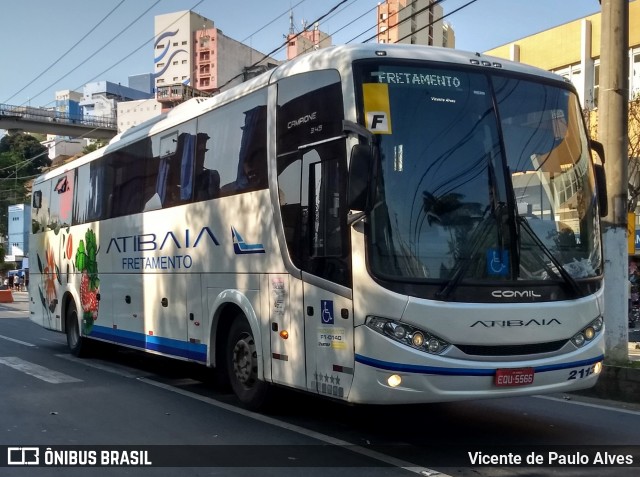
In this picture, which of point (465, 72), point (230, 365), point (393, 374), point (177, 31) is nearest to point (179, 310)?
point (230, 365)

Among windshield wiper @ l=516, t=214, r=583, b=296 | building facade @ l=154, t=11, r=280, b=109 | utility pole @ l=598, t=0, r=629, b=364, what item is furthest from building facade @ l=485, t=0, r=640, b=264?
building facade @ l=154, t=11, r=280, b=109

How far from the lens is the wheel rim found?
7867 millimetres

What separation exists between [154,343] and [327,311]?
4.68m

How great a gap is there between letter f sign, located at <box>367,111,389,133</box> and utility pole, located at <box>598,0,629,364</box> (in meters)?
5.10

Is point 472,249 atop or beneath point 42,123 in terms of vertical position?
beneath

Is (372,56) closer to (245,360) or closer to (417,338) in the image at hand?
(417,338)

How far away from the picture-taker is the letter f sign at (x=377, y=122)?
6.03m

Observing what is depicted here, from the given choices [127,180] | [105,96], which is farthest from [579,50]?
[105,96]

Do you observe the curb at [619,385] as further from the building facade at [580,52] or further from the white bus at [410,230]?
the building facade at [580,52]

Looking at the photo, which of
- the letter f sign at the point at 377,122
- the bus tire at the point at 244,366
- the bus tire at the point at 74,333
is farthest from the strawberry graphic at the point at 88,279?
the letter f sign at the point at 377,122

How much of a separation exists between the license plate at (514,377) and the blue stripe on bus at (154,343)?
4.03 metres

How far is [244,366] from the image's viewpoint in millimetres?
8031

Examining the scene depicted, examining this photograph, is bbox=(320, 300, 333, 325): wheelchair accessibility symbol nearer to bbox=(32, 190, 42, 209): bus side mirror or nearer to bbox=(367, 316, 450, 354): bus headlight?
bbox=(367, 316, 450, 354): bus headlight

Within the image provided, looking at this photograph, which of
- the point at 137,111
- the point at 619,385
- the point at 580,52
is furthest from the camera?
the point at 137,111
